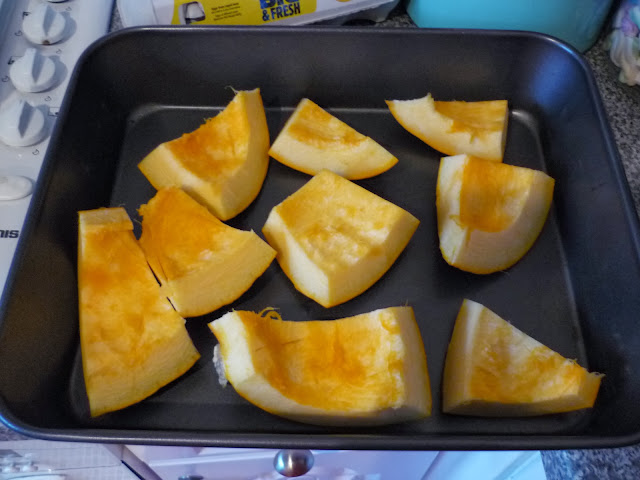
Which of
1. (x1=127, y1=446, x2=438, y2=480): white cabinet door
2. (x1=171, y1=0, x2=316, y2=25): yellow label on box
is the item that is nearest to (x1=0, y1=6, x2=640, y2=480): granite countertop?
(x1=171, y1=0, x2=316, y2=25): yellow label on box

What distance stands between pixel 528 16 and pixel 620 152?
0.28 m

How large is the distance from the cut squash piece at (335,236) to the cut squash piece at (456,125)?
173mm

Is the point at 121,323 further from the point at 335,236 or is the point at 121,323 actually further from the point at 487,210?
the point at 487,210

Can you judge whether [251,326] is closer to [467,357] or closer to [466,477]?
[467,357]

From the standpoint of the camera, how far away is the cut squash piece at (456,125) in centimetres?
93

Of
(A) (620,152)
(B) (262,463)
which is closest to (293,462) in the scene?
(B) (262,463)

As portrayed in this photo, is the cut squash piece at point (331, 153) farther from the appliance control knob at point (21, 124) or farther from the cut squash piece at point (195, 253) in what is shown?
the appliance control knob at point (21, 124)

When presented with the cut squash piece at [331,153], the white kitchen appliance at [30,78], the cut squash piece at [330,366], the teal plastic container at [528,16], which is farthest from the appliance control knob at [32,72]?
the teal plastic container at [528,16]

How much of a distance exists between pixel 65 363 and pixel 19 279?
0.47 feet

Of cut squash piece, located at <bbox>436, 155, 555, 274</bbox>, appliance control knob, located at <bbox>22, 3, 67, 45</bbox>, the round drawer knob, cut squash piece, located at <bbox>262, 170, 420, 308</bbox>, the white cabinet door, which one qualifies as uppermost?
appliance control knob, located at <bbox>22, 3, 67, 45</bbox>

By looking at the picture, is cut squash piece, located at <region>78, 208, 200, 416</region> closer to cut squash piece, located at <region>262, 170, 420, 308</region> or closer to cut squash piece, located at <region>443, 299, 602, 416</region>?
cut squash piece, located at <region>262, 170, 420, 308</region>

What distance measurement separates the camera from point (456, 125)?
927mm

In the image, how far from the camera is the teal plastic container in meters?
0.88

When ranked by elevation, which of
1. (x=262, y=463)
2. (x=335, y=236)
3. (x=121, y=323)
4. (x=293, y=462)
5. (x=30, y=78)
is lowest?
(x=262, y=463)
